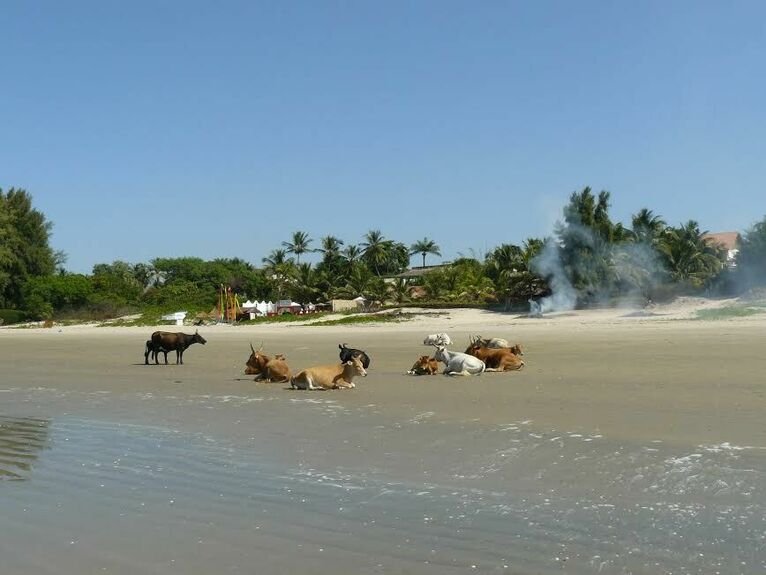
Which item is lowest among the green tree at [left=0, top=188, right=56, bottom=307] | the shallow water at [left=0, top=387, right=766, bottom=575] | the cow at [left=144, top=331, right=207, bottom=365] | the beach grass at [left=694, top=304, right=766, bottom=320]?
the shallow water at [left=0, top=387, right=766, bottom=575]

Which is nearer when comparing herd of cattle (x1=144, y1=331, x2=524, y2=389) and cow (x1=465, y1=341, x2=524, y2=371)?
herd of cattle (x1=144, y1=331, x2=524, y2=389)

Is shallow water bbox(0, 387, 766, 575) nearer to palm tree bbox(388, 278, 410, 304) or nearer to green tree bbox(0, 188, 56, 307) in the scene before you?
palm tree bbox(388, 278, 410, 304)

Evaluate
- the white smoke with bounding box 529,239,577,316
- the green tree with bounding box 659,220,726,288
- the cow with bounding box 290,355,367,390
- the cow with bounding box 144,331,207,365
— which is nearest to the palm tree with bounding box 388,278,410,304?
the white smoke with bounding box 529,239,577,316

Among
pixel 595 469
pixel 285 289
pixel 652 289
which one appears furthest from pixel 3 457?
pixel 285 289

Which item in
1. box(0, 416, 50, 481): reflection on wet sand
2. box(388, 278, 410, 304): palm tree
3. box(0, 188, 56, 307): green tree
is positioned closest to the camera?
box(0, 416, 50, 481): reflection on wet sand

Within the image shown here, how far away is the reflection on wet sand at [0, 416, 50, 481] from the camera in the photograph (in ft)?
29.0

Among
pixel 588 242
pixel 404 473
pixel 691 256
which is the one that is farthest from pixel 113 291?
pixel 404 473

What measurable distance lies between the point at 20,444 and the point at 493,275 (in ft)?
154

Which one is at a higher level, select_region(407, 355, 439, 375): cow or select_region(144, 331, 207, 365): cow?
select_region(144, 331, 207, 365): cow

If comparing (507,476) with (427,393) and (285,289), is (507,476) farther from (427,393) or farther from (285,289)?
(285,289)

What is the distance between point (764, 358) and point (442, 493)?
38.4 feet

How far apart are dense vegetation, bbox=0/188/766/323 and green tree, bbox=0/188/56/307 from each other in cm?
12

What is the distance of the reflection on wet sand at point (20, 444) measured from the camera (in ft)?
29.0

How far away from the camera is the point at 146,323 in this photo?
52.2 metres
